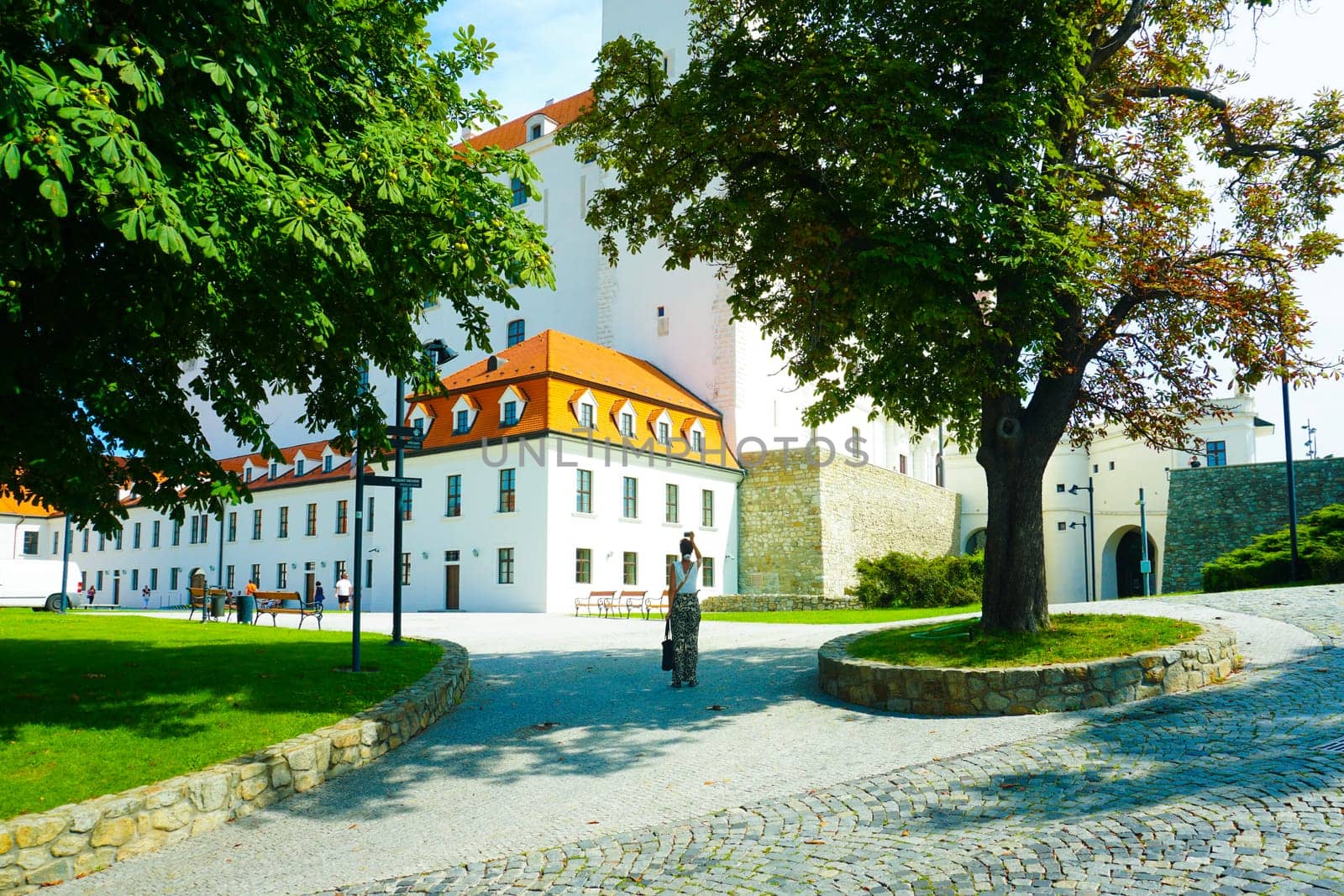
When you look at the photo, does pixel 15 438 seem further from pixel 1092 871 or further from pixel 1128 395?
pixel 1128 395

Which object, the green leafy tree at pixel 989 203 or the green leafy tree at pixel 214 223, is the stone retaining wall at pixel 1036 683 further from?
the green leafy tree at pixel 214 223

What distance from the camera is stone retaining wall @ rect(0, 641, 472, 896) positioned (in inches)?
219

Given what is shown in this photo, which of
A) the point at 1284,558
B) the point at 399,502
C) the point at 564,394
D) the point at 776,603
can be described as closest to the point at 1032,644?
the point at 399,502

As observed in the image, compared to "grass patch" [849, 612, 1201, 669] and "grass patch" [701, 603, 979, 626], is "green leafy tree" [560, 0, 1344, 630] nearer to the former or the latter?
"grass patch" [849, 612, 1201, 669]

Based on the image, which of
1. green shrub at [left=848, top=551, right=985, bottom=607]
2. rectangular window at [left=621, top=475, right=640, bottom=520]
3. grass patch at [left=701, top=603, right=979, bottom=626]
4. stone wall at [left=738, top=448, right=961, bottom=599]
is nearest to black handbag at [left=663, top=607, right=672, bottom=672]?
grass patch at [left=701, top=603, right=979, bottom=626]

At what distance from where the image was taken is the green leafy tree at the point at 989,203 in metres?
10.4

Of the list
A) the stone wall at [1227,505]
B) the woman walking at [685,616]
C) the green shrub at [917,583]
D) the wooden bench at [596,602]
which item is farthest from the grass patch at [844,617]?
the stone wall at [1227,505]

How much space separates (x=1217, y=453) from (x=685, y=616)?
4870cm

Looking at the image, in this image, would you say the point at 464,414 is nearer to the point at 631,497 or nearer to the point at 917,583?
the point at 631,497

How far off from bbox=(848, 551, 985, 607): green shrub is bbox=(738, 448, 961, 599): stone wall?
595 centimetres

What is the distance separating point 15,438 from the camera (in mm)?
7809

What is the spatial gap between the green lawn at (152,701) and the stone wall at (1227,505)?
114ft

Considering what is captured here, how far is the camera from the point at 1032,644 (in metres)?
10.7

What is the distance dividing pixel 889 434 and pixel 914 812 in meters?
44.9
